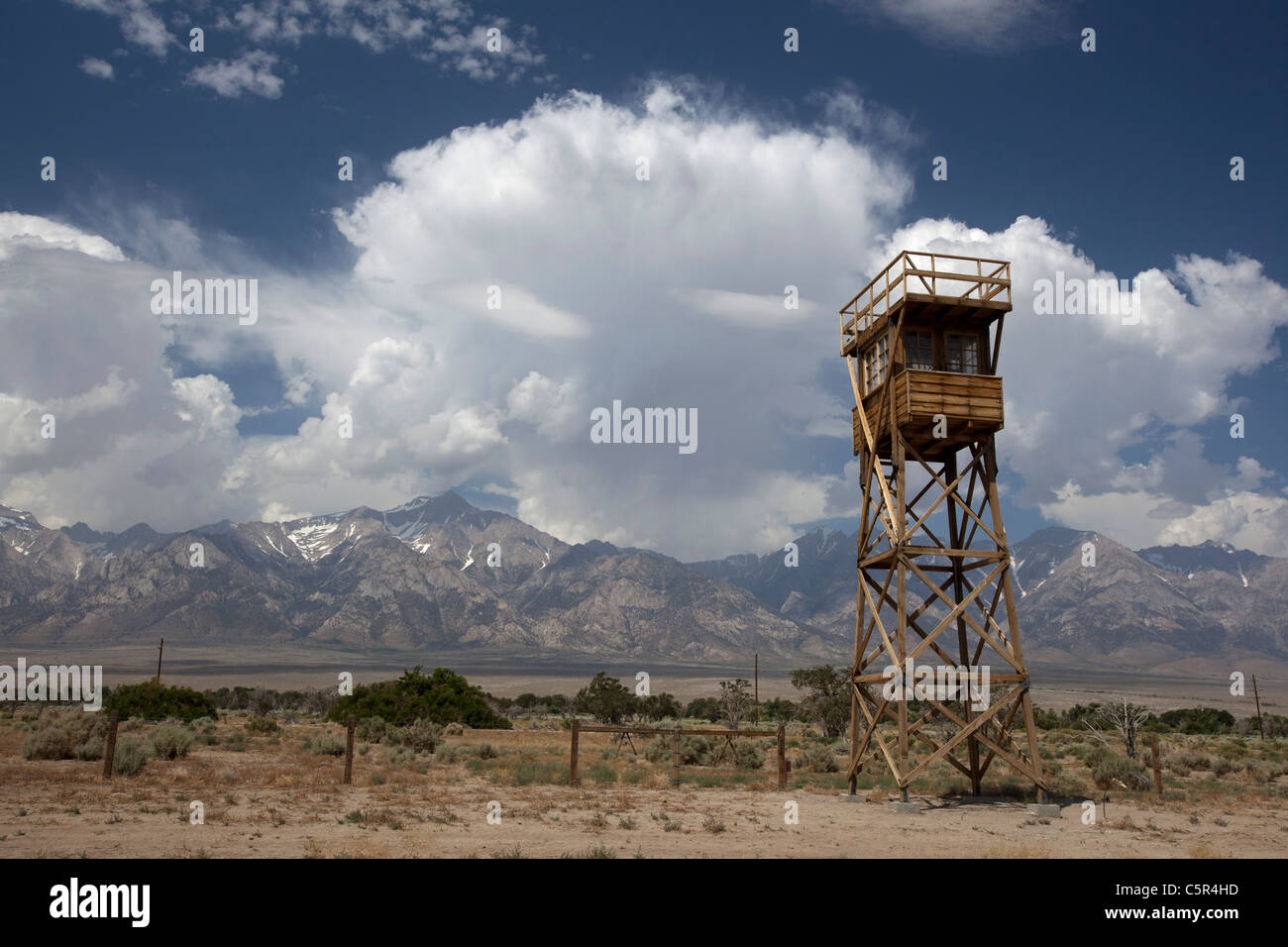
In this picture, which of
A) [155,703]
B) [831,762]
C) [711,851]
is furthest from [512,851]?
[155,703]

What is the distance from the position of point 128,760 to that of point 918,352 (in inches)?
928

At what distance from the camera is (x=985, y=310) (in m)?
22.1

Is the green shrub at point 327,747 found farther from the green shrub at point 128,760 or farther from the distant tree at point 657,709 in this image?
the distant tree at point 657,709

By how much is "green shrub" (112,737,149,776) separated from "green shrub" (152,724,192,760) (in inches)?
128

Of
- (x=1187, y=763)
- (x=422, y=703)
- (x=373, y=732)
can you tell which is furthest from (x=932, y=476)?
(x=422, y=703)

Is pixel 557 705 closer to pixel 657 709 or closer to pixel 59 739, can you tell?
pixel 657 709

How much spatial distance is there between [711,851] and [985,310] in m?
15.1

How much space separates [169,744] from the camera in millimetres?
27969

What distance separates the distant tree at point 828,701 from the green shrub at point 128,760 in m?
36.5

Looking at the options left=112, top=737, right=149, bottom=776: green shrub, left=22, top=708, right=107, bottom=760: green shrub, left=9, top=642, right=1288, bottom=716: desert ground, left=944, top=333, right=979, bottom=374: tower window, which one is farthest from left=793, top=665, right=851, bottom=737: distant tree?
left=9, top=642, right=1288, bottom=716: desert ground

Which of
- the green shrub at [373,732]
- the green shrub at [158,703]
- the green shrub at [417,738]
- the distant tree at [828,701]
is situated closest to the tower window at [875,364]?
the green shrub at [417,738]

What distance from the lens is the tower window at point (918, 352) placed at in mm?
22250
